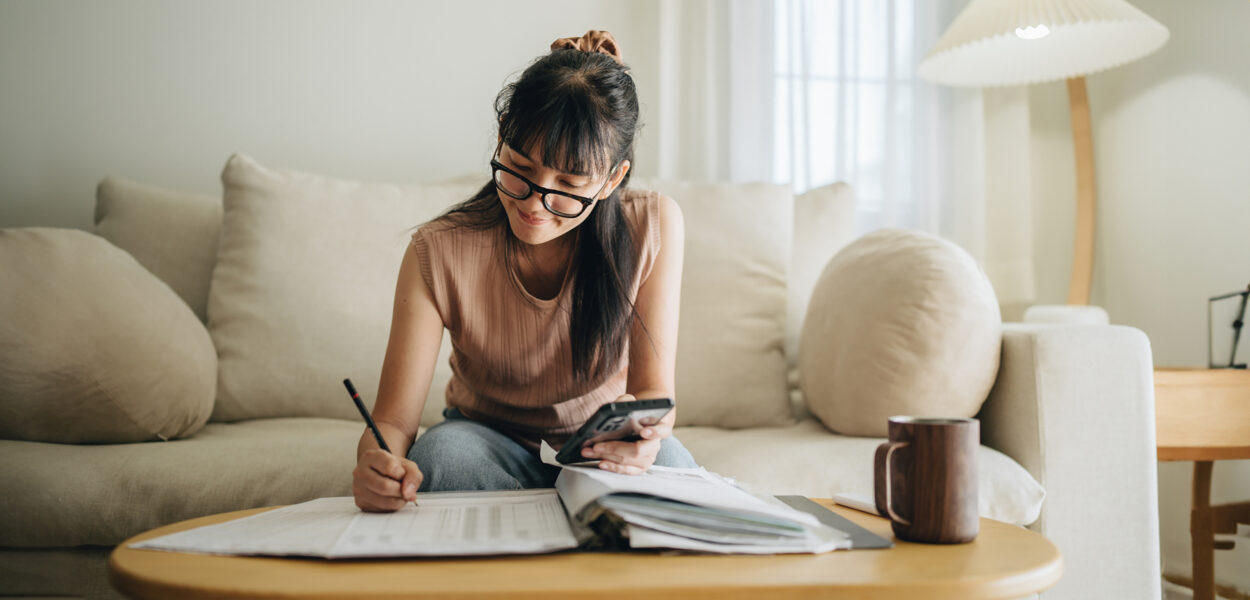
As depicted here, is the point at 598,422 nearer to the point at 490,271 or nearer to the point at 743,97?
the point at 490,271

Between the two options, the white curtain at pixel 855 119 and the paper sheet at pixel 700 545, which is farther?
the white curtain at pixel 855 119

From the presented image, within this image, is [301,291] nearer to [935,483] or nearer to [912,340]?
[912,340]

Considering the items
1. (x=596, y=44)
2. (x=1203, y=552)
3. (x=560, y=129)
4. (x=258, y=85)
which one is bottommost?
(x=1203, y=552)

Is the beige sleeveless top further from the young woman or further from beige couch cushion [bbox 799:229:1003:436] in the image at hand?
beige couch cushion [bbox 799:229:1003:436]

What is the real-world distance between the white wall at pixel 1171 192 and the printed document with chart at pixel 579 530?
1832mm

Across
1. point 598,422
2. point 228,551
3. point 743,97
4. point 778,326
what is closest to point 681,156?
point 743,97

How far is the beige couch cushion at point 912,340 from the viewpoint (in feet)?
4.42

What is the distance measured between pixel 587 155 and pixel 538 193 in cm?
7

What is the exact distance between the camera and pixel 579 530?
2.15ft

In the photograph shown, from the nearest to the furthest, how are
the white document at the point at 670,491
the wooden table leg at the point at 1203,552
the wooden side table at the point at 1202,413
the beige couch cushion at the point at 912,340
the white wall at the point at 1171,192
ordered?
the white document at the point at 670,491 < the beige couch cushion at the point at 912,340 < the wooden side table at the point at 1202,413 < the wooden table leg at the point at 1203,552 < the white wall at the point at 1171,192

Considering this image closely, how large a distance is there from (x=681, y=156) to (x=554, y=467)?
140cm

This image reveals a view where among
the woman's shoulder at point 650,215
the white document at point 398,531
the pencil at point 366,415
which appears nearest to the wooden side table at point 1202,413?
the woman's shoulder at point 650,215

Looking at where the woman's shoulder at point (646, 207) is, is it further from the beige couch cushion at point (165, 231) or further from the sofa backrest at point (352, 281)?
the beige couch cushion at point (165, 231)

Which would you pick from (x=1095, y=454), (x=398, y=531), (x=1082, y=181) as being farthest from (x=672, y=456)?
(x=1082, y=181)
